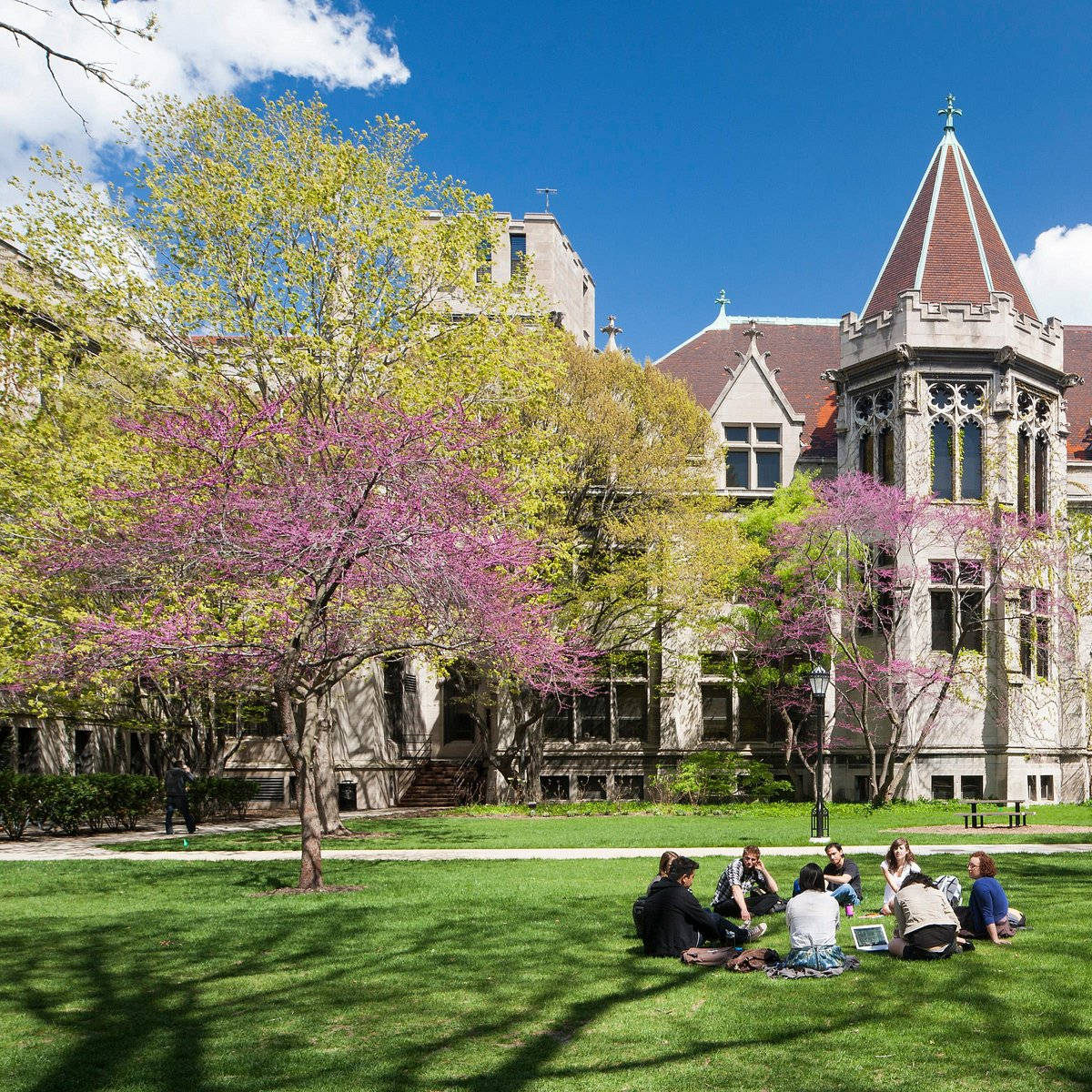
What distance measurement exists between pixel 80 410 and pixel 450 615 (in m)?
12.5

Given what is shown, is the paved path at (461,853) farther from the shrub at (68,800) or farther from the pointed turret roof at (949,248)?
the pointed turret roof at (949,248)

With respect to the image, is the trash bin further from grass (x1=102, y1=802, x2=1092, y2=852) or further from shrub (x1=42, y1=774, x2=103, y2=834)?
shrub (x1=42, y1=774, x2=103, y2=834)

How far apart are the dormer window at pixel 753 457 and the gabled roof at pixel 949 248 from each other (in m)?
5.20

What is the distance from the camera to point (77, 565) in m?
18.5

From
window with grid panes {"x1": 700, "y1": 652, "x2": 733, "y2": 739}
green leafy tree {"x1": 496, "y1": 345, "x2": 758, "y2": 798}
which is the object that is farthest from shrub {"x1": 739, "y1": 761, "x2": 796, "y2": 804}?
green leafy tree {"x1": 496, "y1": 345, "x2": 758, "y2": 798}

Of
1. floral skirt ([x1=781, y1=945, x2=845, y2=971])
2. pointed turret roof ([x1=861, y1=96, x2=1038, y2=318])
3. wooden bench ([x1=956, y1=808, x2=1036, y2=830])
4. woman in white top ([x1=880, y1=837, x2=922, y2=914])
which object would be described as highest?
pointed turret roof ([x1=861, y1=96, x2=1038, y2=318])

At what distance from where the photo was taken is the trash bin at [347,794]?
36.7 m

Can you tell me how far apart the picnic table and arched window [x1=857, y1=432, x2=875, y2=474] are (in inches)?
441

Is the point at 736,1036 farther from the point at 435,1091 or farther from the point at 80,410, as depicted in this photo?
the point at 80,410

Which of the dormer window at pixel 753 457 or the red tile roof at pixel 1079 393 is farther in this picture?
the red tile roof at pixel 1079 393

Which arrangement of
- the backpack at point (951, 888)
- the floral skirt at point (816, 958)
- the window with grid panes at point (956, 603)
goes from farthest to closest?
1. the window with grid panes at point (956, 603)
2. the backpack at point (951, 888)
3. the floral skirt at point (816, 958)

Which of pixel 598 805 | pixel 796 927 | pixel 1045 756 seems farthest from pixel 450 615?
pixel 1045 756

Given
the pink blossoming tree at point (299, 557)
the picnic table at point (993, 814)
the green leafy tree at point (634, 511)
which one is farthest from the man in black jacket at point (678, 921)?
the green leafy tree at point (634, 511)

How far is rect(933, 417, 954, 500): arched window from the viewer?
116 feet
